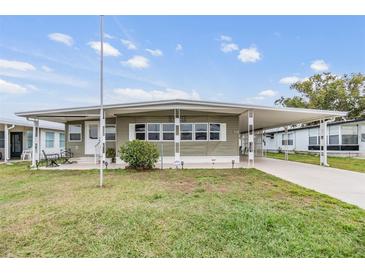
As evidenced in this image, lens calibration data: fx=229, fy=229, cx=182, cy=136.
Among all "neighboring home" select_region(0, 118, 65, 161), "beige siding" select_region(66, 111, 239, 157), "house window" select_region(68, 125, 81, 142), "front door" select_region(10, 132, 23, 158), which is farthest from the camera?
"front door" select_region(10, 132, 23, 158)

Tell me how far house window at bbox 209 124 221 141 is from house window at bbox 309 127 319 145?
14.2 metres

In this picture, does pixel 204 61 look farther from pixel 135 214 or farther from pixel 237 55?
pixel 135 214

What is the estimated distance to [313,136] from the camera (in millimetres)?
22656

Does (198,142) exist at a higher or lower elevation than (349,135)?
lower

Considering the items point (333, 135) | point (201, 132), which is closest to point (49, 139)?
point (201, 132)

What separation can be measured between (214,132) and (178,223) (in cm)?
932

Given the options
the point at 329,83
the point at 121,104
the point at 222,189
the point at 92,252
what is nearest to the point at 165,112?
the point at 121,104

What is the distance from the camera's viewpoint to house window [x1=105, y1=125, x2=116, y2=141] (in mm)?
13720

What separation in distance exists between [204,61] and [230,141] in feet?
27.6

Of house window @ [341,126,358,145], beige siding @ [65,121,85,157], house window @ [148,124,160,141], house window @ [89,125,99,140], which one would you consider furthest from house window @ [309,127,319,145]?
beige siding @ [65,121,85,157]

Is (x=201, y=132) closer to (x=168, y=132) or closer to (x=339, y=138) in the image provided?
(x=168, y=132)

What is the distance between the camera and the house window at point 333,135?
1986 centimetres

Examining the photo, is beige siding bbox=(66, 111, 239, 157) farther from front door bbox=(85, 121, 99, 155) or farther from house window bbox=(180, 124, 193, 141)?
front door bbox=(85, 121, 99, 155)

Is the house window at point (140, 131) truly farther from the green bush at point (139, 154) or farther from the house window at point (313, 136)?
the house window at point (313, 136)
